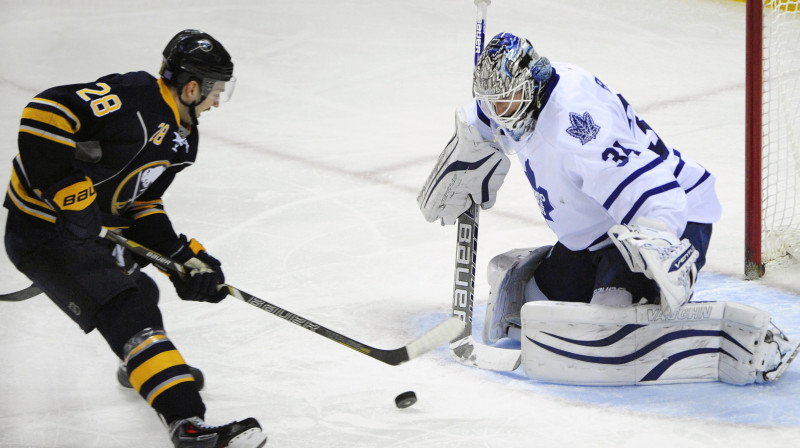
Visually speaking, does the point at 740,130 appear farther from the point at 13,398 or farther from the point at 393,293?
the point at 13,398

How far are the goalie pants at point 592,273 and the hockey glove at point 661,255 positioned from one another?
158mm

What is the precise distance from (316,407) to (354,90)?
11.5 feet

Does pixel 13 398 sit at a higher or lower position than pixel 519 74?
lower

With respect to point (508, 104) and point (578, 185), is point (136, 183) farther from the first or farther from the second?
point (578, 185)

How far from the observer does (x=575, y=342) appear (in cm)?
268

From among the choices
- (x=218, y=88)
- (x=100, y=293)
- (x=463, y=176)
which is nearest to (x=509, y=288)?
(x=463, y=176)

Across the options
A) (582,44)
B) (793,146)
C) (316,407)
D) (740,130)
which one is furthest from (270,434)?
(582,44)

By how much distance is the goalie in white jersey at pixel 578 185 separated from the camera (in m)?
2.52

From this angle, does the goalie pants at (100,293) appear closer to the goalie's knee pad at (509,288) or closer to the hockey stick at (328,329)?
the hockey stick at (328,329)

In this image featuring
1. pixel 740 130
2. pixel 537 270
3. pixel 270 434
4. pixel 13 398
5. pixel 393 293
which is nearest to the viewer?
pixel 270 434

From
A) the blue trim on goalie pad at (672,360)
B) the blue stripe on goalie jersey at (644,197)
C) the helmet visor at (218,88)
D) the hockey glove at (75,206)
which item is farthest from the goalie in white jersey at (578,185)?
the hockey glove at (75,206)

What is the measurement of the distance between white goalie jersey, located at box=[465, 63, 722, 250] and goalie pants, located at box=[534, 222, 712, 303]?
45 mm

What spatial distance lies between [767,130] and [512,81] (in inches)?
58.5

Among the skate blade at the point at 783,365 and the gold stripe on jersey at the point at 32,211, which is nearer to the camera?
the gold stripe on jersey at the point at 32,211
